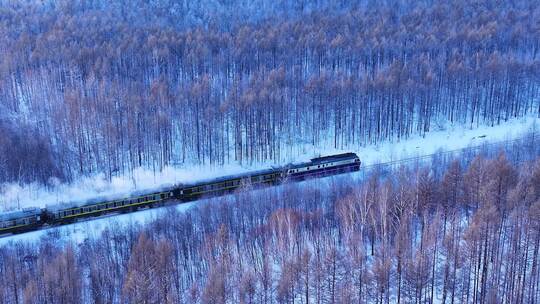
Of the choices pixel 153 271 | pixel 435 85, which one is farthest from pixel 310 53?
pixel 153 271

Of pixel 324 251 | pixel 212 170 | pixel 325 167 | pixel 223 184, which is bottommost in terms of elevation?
pixel 212 170

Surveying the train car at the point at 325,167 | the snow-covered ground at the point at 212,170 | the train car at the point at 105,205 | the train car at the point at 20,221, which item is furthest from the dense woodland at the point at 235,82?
the train car at the point at 105,205

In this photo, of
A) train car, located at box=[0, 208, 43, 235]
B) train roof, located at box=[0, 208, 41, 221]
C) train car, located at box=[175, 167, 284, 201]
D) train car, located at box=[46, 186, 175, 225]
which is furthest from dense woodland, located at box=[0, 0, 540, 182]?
train car, located at box=[175, 167, 284, 201]

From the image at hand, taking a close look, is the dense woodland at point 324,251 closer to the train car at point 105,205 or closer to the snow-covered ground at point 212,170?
the train car at point 105,205

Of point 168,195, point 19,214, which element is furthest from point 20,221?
point 168,195

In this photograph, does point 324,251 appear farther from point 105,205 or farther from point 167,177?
point 167,177

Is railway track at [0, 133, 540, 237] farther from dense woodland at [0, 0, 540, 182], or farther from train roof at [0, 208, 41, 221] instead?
train roof at [0, 208, 41, 221]
